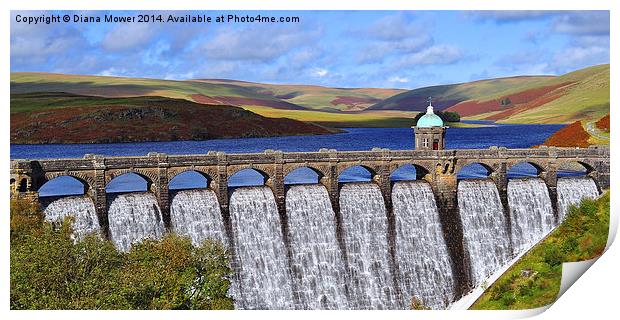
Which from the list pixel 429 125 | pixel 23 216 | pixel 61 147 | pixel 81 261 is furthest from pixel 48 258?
pixel 61 147

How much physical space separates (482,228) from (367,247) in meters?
16.4

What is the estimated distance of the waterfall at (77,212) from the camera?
3105 inches

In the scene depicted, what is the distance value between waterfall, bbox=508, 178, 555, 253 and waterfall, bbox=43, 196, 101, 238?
52.7 metres

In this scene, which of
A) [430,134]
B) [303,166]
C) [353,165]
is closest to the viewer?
[303,166]

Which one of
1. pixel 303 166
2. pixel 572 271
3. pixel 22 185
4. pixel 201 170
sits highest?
pixel 303 166

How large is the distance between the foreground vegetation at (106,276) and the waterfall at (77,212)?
9843 mm

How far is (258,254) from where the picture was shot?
87.4 meters

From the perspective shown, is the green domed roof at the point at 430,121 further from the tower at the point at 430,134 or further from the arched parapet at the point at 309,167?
the arched parapet at the point at 309,167

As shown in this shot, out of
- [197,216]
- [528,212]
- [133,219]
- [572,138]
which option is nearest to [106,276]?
[133,219]

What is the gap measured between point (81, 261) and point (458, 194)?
53.7 meters

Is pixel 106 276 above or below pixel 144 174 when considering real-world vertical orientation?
below

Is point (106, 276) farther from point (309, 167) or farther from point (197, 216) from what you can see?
point (309, 167)

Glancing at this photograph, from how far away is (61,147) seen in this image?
7185 inches

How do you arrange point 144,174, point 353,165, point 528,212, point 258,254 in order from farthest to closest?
1. point 528,212
2. point 353,165
3. point 258,254
4. point 144,174
